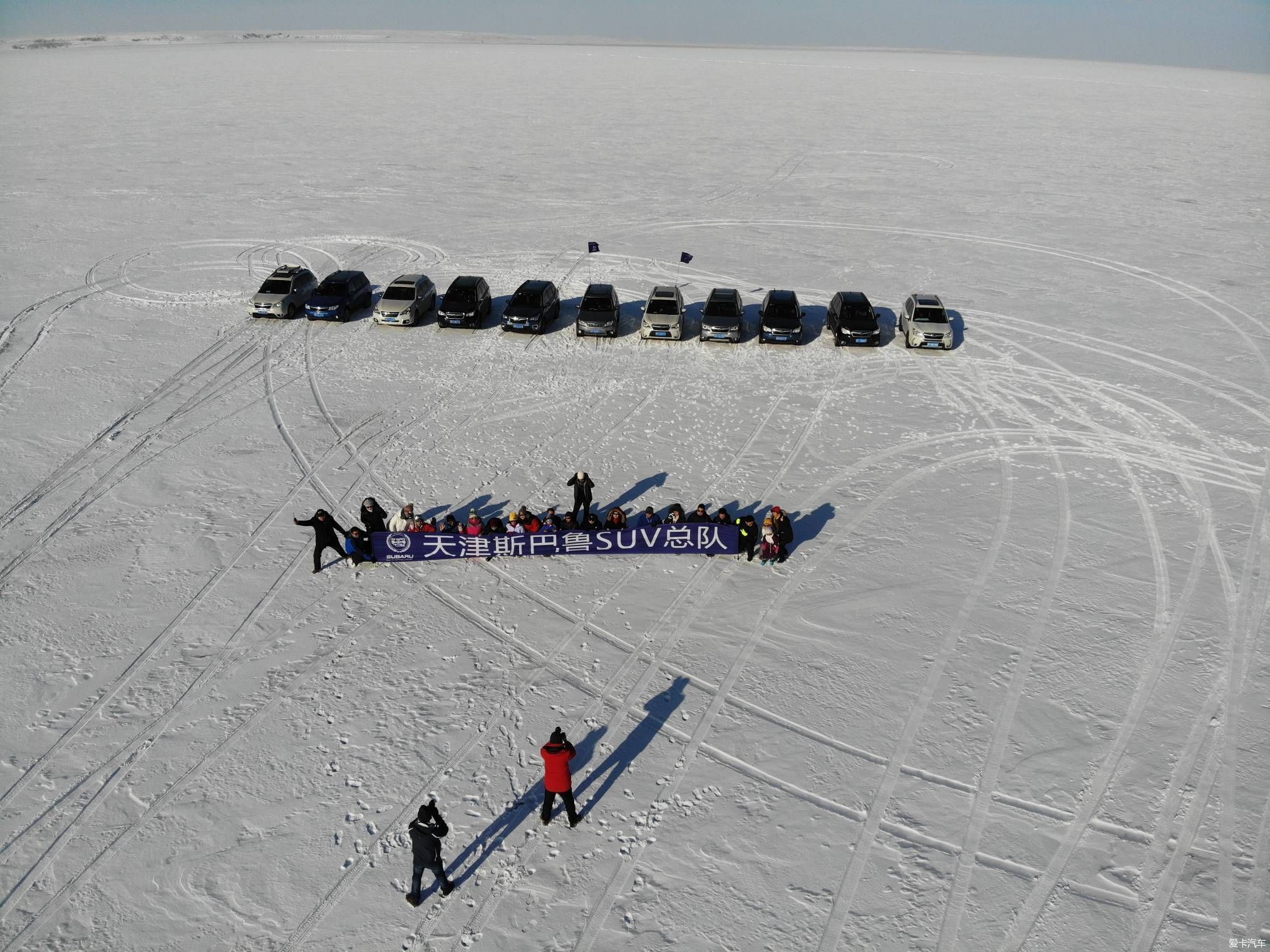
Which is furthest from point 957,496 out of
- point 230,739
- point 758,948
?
point 230,739

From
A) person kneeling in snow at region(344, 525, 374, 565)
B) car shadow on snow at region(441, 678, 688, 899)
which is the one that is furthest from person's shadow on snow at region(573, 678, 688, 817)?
person kneeling in snow at region(344, 525, 374, 565)

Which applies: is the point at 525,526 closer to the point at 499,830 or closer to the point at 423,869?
the point at 499,830

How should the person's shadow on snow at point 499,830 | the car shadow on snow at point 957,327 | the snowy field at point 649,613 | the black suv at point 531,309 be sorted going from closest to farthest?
the snowy field at point 649,613
the person's shadow on snow at point 499,830
the black suv at point 531,309
the car shadow on snow at point 957,327

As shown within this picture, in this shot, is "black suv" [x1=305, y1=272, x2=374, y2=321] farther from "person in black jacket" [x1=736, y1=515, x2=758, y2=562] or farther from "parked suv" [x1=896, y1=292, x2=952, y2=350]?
"parked suv" [x1=896, y1=292, x2=952, y2=350]

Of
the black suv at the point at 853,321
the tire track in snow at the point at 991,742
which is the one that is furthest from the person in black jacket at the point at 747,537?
the black suv at the point at 853,321

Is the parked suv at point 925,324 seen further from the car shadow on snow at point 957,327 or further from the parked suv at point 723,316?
the parked suv at point 723,316
